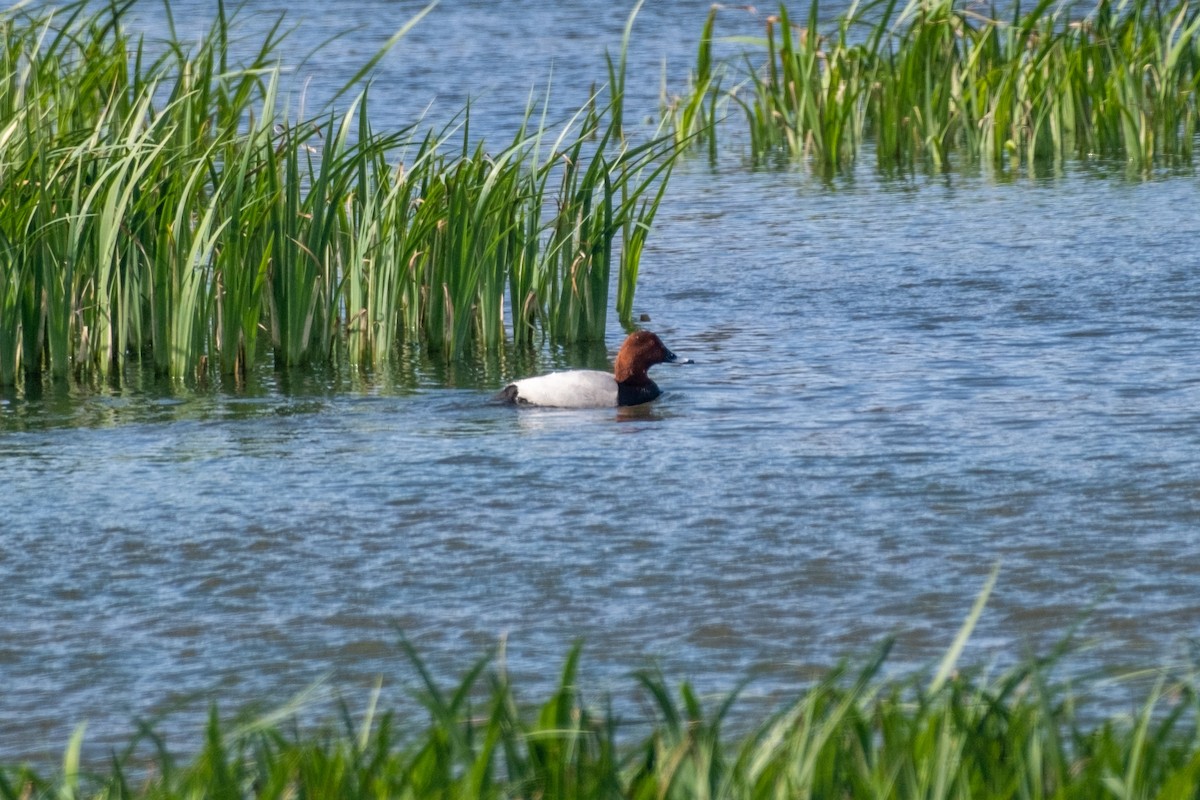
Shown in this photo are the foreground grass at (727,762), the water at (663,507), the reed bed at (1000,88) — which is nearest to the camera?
the foreground grass at (727,762)

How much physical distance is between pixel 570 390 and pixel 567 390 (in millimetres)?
22

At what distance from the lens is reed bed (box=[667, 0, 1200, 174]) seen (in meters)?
13.4

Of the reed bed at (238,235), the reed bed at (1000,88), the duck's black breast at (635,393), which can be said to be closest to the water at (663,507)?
the duck's black breast at (635,393)

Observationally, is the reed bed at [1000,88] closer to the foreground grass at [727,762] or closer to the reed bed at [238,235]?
the reed bed at [238,235]

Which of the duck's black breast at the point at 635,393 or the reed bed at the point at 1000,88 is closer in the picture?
the duck's black breast at the point at 635,393

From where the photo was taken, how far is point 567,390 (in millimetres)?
7555

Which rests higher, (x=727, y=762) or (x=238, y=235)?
(x=238, y=235)

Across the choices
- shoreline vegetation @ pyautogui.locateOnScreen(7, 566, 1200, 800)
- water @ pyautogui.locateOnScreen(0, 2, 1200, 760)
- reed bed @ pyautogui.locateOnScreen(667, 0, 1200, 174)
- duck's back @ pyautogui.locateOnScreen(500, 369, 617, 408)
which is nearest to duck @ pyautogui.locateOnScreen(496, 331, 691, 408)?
duck's back @ pyautogui.locateOnScreen(500, 369, 617, 408)

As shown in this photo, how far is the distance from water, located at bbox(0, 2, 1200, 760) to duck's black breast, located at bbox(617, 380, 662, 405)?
0.30 feet

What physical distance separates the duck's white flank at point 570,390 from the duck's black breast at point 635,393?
0.14 ft

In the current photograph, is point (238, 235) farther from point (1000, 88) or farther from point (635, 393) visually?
point (1000, 88)

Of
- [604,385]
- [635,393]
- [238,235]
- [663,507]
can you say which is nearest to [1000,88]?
[635,393]

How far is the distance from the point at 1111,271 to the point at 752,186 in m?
4.00

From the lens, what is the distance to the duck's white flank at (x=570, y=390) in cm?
748
